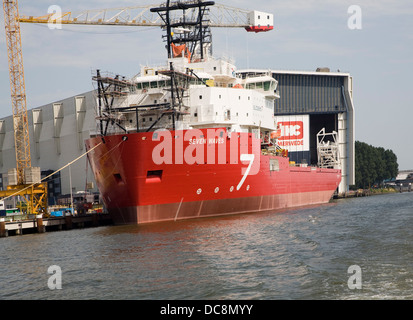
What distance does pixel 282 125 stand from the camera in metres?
82.0

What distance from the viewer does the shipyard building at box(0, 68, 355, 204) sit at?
230ft

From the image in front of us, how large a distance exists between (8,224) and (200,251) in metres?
18.5

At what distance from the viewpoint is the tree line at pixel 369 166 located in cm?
11769

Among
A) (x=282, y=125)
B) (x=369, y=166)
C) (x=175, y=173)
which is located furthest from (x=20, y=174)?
(x=369, y=166)

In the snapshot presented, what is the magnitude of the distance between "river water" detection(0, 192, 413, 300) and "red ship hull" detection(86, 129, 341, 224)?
3894 mm

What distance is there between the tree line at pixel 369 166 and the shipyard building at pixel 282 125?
2993cm

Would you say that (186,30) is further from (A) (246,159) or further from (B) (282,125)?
(B) (282,125)

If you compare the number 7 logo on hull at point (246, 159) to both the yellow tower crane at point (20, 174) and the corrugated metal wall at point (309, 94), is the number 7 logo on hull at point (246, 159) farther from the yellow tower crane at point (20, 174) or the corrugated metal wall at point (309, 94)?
the corrugated metal wall at point (309, 94)

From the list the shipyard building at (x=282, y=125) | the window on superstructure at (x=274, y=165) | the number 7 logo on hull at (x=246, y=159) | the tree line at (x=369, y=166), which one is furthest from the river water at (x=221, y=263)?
the tree line at (x=369, y=166)

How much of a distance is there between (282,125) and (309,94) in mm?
6481

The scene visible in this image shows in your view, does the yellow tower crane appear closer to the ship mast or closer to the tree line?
the ship mast
